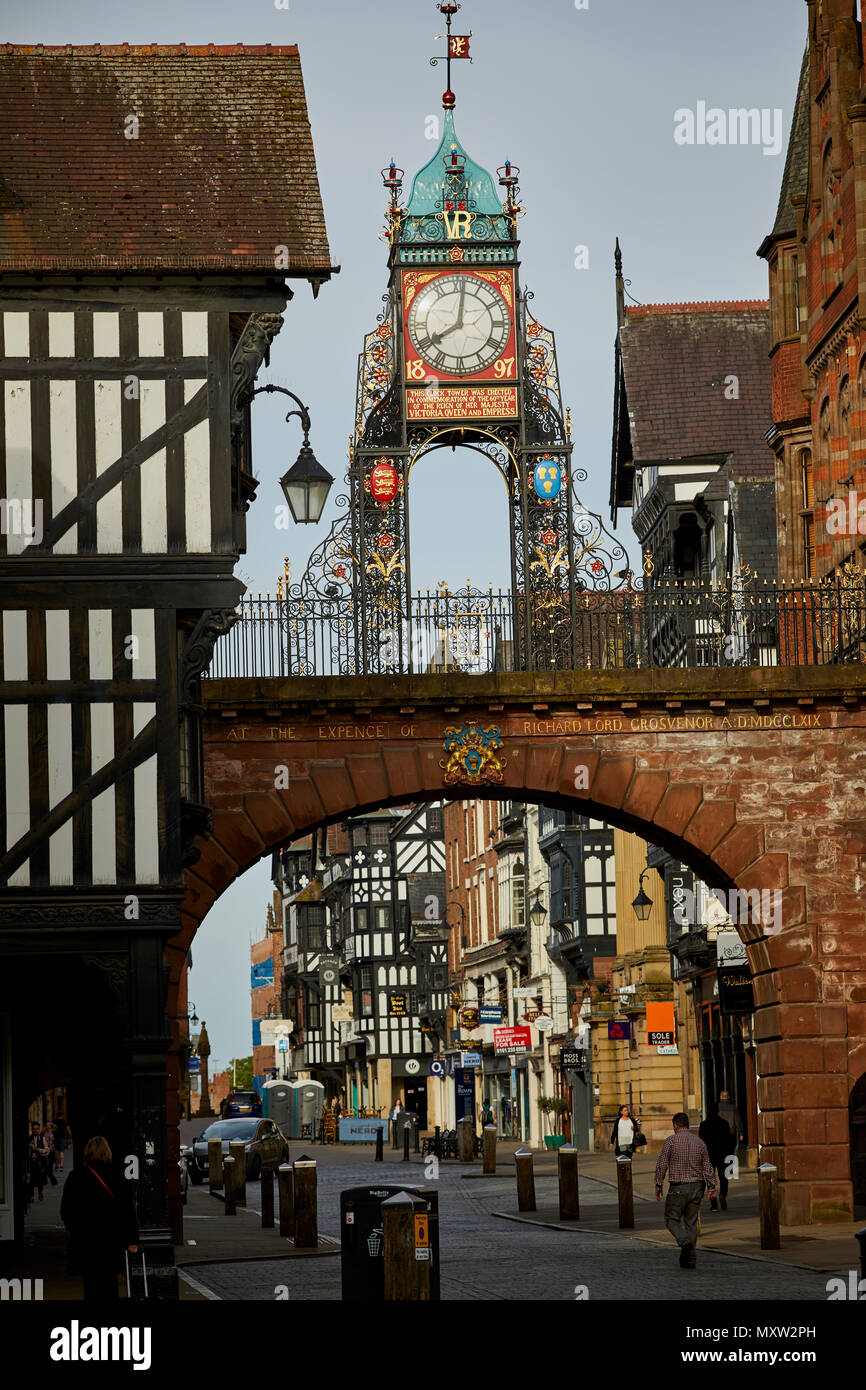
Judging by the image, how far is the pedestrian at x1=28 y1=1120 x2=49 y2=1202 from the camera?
41094 mm

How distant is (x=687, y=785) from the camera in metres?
26.4

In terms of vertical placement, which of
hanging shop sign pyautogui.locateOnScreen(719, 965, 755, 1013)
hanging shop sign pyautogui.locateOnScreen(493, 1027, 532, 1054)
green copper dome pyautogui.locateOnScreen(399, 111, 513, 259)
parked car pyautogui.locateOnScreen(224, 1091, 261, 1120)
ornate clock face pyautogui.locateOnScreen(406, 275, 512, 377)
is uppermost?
green copper dome pyautogui.locateOnScreen(399, 111, 513, 259)

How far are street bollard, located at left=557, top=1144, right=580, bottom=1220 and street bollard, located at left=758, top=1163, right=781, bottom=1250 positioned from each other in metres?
5.71

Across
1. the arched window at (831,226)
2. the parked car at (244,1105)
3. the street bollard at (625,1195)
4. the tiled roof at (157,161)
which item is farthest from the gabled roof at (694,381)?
the parked car at (244,1105)

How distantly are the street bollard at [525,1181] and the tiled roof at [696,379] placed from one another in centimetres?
1891

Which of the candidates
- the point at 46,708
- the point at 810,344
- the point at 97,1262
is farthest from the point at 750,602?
the point at 97,1262

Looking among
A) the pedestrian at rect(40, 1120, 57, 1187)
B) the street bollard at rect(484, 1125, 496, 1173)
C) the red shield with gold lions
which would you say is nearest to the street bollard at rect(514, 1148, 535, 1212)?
the red shield with gold lions

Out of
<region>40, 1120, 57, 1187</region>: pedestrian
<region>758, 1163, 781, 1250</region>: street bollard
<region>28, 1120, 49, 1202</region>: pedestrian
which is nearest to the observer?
<region>758, 1163, 781, 1250</region>: street bollard

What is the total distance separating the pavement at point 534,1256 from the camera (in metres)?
18.5

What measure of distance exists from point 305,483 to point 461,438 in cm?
704

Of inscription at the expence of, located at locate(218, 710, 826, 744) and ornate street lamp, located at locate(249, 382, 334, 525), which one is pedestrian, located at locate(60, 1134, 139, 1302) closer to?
ornate street lamp, located at locate(249, 382, 334, 525)

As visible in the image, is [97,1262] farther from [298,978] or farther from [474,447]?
[298,978]

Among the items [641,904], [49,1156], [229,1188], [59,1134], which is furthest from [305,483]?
[59,1134]

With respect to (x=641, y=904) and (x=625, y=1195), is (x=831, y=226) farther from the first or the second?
(x=641, y=904)
